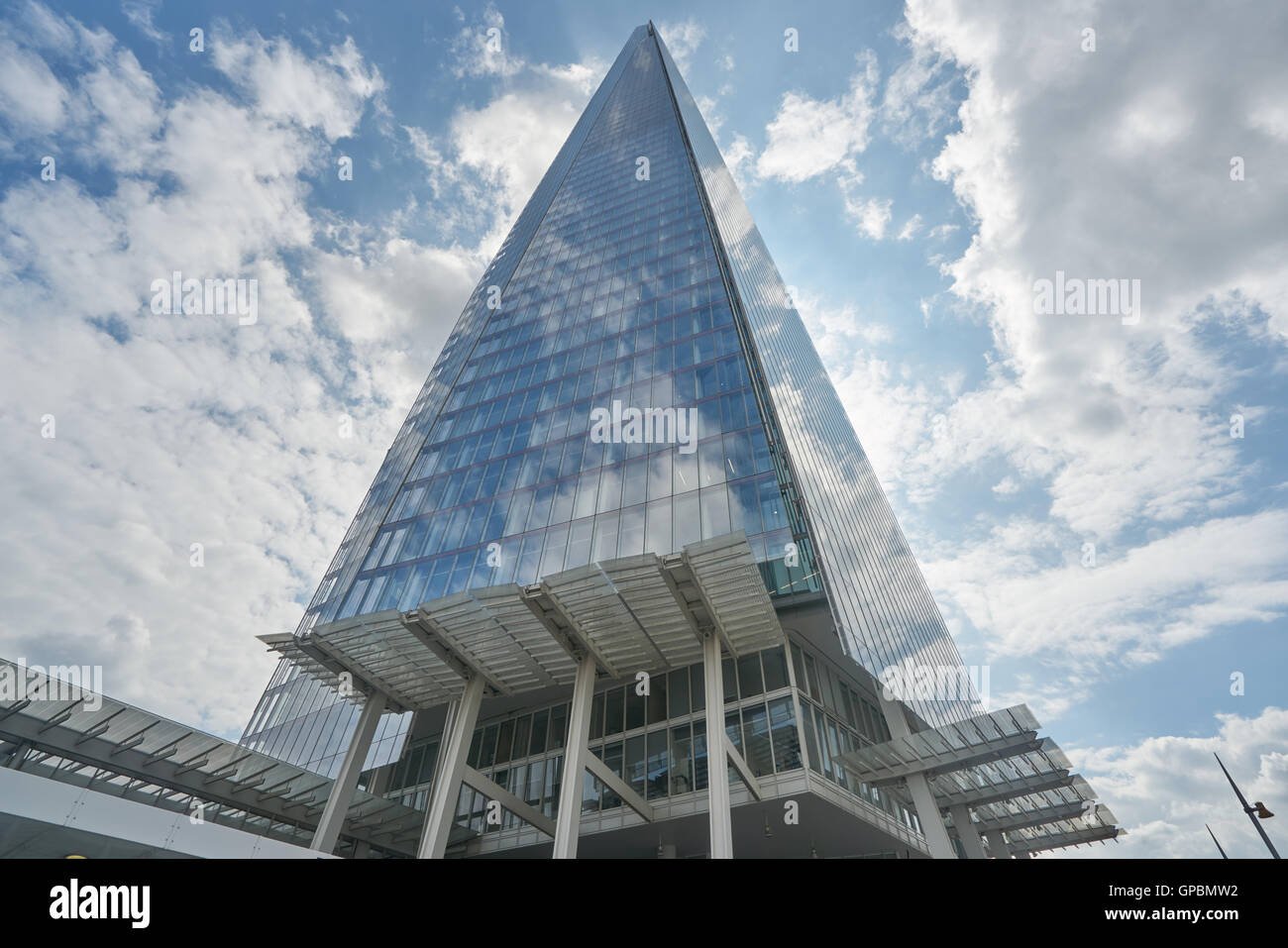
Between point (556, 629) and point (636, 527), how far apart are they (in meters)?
5.19

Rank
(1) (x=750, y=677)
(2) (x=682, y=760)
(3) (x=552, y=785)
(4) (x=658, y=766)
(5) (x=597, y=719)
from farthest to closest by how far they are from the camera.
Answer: (5) (x=597, y=719), (3) (x=552, y=785), (1) (x=750, y=677), (4) (x=658, y=766), (2) (x=682, y=760)

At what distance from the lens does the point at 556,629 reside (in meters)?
23.2

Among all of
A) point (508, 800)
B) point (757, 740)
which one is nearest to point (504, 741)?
point (508, 800)

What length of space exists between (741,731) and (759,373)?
17.2m

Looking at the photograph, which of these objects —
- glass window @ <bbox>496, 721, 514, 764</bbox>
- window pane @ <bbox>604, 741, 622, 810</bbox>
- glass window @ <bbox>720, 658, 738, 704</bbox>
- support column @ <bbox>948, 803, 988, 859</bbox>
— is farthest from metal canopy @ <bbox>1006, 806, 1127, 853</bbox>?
glass window @ <bbox>496, 721, 514, 764</bbox>

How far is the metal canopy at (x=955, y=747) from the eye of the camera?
21500 mm

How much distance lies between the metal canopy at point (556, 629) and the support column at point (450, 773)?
A: 89cm

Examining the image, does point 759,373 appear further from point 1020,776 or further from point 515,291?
point 515,291

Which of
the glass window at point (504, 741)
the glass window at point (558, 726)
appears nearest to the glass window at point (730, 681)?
the glass window at point (558, 726)

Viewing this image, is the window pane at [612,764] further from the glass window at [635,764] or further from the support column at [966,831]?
the support column at [966,831]

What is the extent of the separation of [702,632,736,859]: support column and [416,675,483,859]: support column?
27.2 feet

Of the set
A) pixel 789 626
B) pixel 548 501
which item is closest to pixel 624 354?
pixel 548 501

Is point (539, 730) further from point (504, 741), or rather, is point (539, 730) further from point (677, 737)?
point (677, 737)
